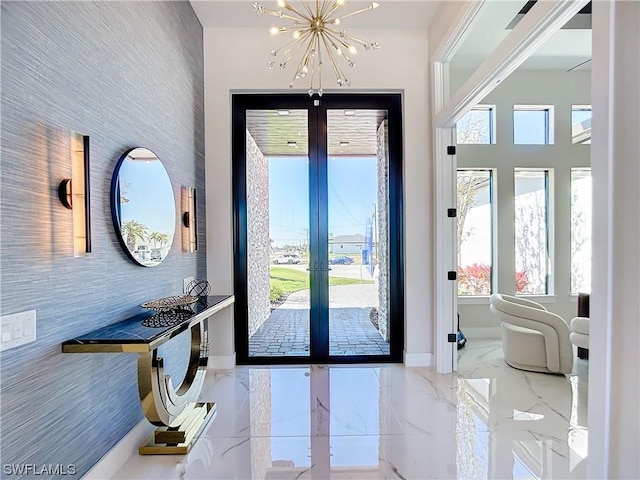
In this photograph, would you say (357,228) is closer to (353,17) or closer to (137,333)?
(353,17)

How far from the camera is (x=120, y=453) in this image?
82.4 inches

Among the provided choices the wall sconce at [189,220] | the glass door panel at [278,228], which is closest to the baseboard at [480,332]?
the glass door panel at [278,228]

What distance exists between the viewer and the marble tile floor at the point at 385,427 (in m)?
2.05

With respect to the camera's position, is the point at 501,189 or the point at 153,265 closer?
the point at 153,265

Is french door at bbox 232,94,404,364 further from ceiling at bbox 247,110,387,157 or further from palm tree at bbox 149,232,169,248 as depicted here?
palm tree at bbox 149,232,169,248

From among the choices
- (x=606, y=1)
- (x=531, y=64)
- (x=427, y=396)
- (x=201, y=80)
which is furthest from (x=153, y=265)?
(x=531, y=64)

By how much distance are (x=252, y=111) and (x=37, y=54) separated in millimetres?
2488

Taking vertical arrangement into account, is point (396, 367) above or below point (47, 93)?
below

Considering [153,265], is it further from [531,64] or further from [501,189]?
[531,64]

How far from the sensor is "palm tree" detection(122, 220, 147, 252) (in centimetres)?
211

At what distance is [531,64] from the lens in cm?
473

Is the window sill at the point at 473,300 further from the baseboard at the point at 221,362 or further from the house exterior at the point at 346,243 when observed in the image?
the baseboard at the point at 221,362

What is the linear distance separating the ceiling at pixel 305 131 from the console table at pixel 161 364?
2026 mm

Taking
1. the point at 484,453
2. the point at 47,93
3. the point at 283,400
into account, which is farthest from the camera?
the point at 283,400
